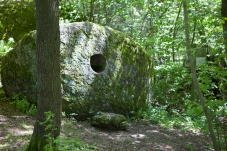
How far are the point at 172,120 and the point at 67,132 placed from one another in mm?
3715

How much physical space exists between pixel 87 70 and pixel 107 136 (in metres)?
1.79

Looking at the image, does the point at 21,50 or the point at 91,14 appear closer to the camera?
the point at 21,50

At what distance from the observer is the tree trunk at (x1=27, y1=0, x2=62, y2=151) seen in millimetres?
3666

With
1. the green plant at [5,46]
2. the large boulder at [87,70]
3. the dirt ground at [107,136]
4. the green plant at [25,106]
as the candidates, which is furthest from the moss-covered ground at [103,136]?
the green plant at [5,46]

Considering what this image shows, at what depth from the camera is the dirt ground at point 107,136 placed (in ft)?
16.4

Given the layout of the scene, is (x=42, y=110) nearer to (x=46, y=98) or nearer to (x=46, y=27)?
(x=46, y=98)

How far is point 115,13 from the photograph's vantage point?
11172 mm

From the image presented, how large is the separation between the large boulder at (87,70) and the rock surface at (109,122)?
0.44 metres

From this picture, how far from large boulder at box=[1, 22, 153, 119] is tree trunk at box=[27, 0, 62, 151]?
2.55m

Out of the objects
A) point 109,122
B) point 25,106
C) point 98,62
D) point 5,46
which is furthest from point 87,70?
point 5,46

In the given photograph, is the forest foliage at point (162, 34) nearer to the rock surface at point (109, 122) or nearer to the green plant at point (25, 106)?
the rock surface at point (109, 122)

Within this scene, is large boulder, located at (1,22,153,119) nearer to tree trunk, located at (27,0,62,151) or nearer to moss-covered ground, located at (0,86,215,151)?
moss-covered ground, located at (0,86,215,151)

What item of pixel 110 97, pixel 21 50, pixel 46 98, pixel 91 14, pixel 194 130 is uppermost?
pixel 91 14

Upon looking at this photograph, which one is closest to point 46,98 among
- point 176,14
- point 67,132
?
point 67,132
